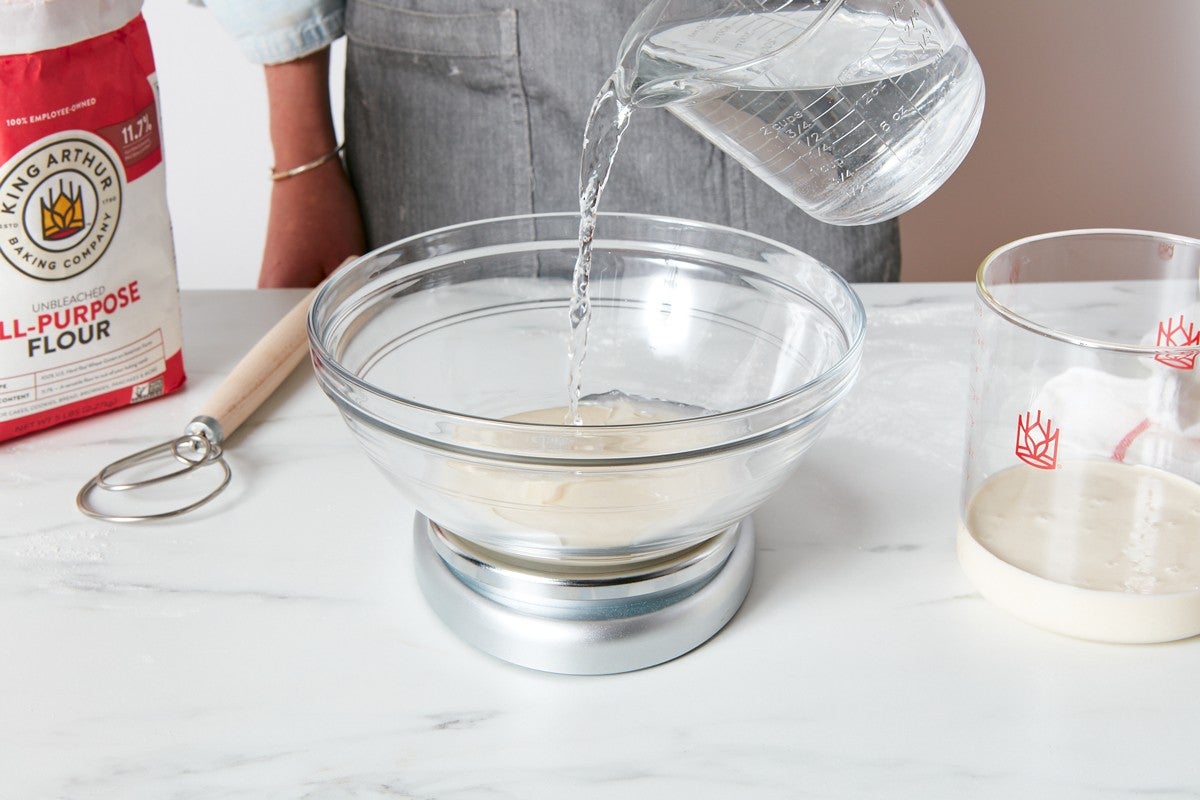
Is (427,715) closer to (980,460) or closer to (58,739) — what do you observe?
(58,739)

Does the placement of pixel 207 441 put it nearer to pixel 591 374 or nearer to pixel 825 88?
pixel 591 374

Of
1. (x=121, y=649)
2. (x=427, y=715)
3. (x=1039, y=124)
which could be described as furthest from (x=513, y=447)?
(x=1039, y=124)

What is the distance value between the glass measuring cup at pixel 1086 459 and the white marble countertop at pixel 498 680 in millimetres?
33

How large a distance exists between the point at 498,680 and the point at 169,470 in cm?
33

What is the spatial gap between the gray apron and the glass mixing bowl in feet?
1.20

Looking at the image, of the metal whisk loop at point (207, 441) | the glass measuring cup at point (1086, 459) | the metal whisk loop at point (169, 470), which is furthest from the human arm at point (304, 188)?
the glass measuring cup at point (1086, 459)

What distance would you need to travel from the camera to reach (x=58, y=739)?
0.58 m

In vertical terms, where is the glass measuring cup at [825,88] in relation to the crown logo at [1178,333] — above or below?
above

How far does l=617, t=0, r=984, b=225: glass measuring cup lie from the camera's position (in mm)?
616

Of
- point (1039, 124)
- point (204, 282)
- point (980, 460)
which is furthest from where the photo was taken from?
point (204, 282)

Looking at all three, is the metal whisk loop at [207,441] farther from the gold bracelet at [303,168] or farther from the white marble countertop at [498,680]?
the gold bracelet at [303,168]

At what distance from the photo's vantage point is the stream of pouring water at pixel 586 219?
70cm

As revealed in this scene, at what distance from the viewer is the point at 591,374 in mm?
849

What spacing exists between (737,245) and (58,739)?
0.50 metres
